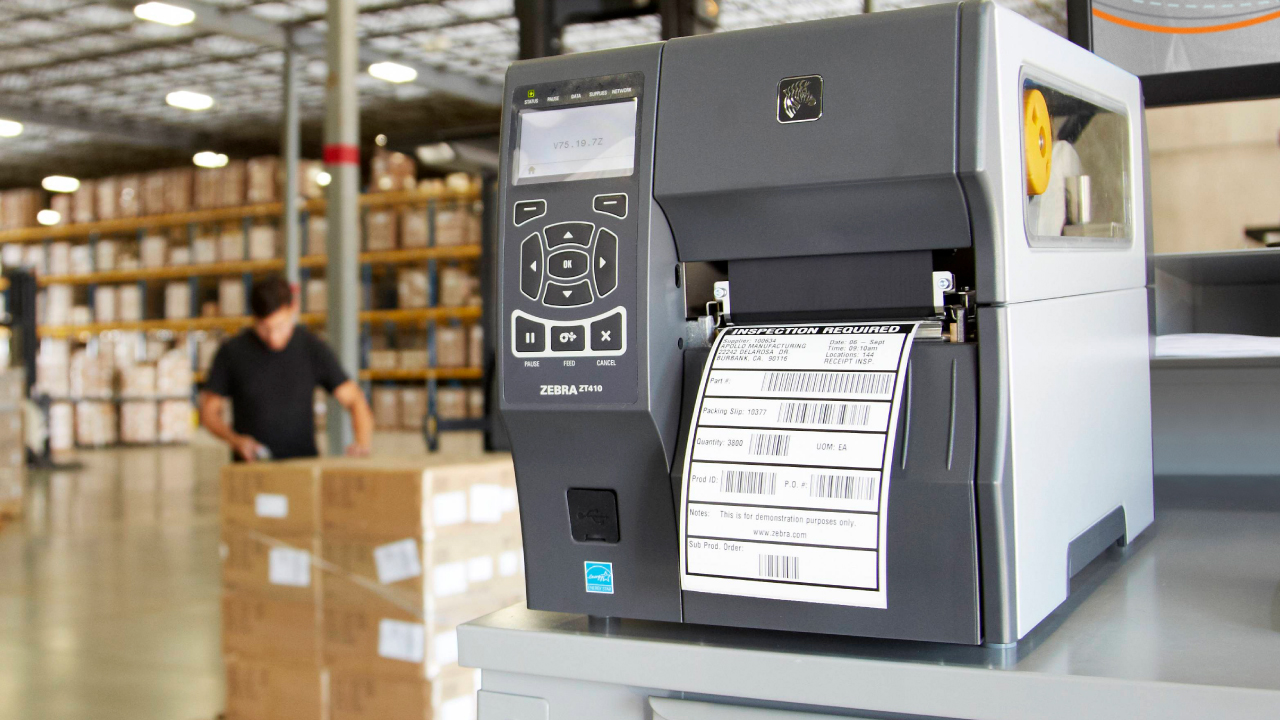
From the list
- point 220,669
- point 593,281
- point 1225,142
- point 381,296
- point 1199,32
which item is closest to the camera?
point 593,281

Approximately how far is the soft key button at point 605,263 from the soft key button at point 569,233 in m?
0.01

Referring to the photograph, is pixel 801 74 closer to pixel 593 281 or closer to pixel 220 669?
pixel 593 281

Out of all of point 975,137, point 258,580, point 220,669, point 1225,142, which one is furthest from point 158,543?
point 975,137

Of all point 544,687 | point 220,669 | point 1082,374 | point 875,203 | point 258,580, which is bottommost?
point 220,669

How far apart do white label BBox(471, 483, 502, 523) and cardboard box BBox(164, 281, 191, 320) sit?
458 inches

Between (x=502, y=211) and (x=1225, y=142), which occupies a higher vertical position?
(x=1225, y=142)

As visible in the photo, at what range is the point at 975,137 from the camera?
0.75 meters

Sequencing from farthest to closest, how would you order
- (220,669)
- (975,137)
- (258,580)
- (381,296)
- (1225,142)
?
(381,296)
(220,669)
(258,580)
(1225,142)
(975,137)

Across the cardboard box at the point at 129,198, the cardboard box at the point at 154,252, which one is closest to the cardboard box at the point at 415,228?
the cardboard box at the point at 154,252

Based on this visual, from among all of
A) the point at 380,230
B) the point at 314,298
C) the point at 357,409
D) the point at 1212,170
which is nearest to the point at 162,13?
the point at 380,230

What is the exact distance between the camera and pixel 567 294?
2.88ft

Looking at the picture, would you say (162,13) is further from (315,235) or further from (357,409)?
(357,409)

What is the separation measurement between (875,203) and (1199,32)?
3.22ft

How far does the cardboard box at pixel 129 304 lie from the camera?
14383 millimetres
